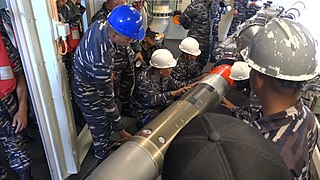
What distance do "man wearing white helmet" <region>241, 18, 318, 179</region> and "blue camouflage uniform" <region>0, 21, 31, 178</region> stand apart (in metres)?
1.39

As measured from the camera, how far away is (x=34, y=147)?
7.86ft

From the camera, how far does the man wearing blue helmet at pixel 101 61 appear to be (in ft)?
5.45

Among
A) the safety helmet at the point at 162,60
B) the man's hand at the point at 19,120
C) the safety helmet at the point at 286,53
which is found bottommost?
the man's hand at the point at 19,120

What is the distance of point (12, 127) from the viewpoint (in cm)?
170

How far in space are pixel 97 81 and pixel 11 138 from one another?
0.66 meters

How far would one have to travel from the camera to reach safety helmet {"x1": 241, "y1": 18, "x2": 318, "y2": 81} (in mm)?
907

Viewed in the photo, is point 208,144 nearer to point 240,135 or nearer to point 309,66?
point 240,135

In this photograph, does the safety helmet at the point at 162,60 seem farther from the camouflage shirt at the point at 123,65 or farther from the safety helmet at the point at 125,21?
the safety helmet at the point at 125,21

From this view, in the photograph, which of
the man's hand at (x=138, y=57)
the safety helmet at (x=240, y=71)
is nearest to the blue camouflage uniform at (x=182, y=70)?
the man's hand at (x=138, y=57)

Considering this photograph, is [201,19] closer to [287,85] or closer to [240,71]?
[240,71]

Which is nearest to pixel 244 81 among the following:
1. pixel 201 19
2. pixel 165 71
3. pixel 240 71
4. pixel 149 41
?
pixel 240 71

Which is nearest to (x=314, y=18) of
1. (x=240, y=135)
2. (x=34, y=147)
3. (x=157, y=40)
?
(x=157, y=40)

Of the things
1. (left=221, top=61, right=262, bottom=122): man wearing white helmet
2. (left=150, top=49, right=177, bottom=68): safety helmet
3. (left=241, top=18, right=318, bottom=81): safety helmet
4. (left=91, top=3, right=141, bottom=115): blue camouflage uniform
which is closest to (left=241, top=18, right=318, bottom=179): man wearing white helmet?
(left=241, top=18, right=318, bottom=81): safety helmet

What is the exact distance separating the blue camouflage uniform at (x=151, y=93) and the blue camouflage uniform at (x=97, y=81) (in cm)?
36
